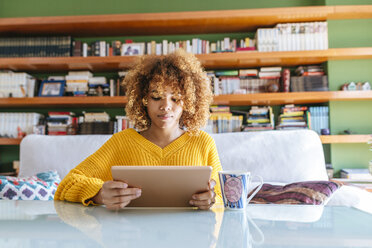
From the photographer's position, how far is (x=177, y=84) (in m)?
1.27

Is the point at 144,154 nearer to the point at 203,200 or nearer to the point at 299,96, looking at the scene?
the point at 203,200

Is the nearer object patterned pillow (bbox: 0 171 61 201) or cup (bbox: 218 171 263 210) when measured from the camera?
cup (bbox: 218 171 263 210)

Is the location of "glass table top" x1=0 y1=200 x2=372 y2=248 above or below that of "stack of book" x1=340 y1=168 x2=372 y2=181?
above

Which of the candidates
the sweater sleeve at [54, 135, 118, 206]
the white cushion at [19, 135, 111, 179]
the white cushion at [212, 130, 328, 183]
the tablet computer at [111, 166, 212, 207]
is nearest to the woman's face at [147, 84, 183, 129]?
the sweater sleeve at [54, 135, 118, 206]

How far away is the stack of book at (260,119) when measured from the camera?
2918 mm

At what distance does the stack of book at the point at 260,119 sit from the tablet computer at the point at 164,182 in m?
2.23

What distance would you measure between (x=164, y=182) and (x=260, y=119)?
2.38 meters

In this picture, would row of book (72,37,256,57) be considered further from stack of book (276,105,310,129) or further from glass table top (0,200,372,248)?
glass table top (0,200,372,248)

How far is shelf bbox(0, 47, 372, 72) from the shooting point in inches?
111

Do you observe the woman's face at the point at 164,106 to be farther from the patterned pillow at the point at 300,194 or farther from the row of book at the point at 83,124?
the row of book at the point at 83,124

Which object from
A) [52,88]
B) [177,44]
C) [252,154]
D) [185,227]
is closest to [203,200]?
[185,227]

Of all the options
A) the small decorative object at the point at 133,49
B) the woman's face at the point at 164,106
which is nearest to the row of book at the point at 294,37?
the small decorative object at the point at 133,49

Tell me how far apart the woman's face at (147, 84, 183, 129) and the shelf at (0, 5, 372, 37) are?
187 cm

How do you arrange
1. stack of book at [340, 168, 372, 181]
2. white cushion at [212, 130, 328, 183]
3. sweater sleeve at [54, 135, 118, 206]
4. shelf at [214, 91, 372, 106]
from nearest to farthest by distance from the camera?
sweater sleeve at [54, 135, 118, 206] → white cushion at [212, 130, 328, 183] → stack of book at [340, 168, 372, 181] → shelf at [214, 91, 372, 106]
